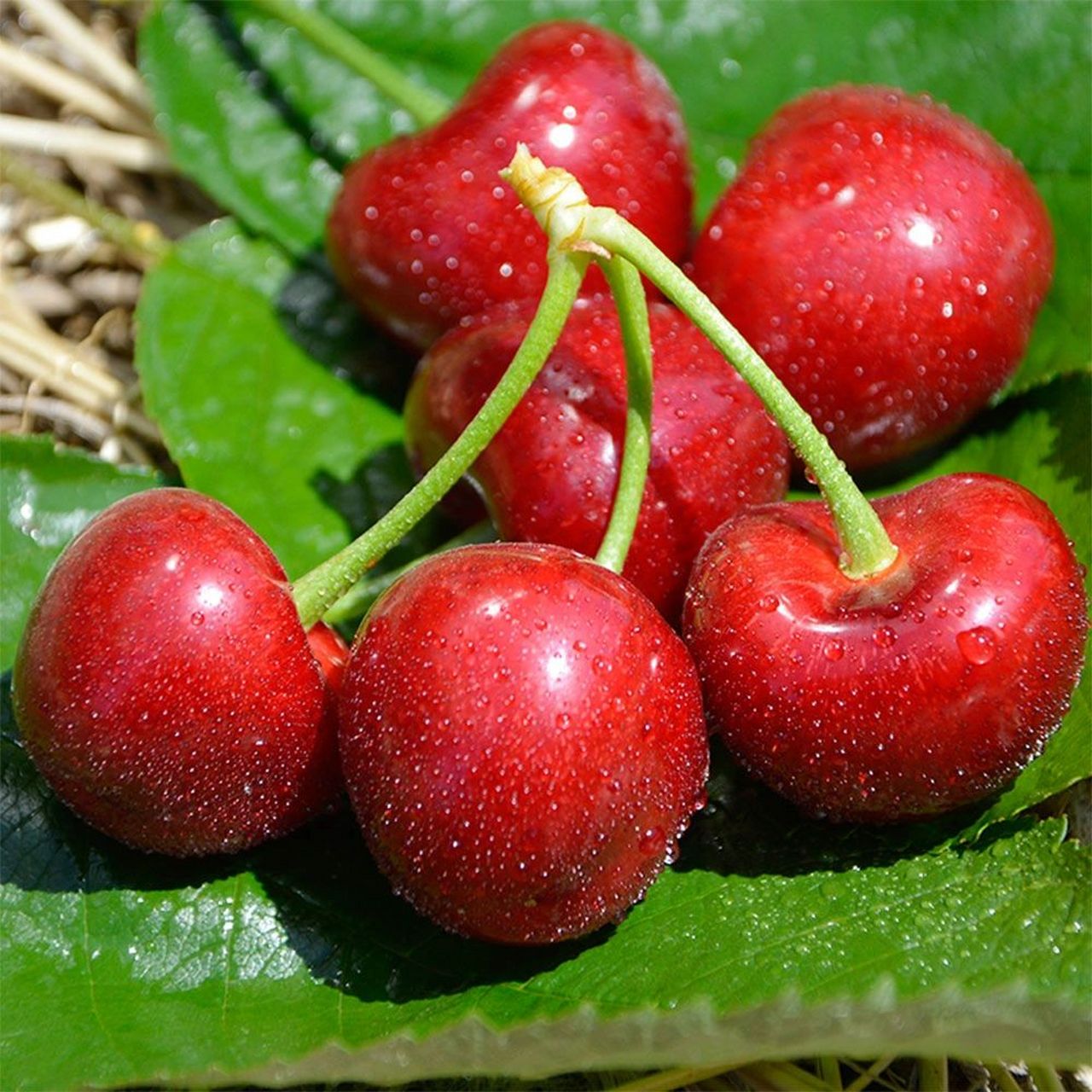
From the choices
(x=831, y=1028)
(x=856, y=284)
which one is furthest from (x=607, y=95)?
(x=831, y=1028)

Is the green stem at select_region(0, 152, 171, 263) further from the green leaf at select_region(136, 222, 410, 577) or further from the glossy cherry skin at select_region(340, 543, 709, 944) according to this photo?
the glossy cherry skin at select_region(340, 543, 709, 944)

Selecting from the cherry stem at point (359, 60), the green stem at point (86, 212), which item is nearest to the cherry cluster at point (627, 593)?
the cherry stem at point (359, 60)

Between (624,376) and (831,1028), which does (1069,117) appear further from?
(831,1028)

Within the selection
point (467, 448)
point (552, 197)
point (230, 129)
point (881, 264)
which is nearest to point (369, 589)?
point (467, 448)

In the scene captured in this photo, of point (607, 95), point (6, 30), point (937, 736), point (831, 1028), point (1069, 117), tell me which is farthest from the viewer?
point (6, 30)

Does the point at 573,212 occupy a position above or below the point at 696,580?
above

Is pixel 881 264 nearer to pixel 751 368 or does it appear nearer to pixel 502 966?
pixel 751 368

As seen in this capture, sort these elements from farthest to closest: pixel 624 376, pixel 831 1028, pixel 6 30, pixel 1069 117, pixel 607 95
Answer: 1. pixel 6 30
2. pixel 1069 117
3. pixel 607 95
4. pixel 624 376
5. pixel 831 1028

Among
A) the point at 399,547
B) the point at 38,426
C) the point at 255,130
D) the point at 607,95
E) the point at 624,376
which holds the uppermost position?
the point at 607,95
